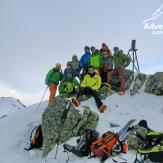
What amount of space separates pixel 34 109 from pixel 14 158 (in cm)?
532

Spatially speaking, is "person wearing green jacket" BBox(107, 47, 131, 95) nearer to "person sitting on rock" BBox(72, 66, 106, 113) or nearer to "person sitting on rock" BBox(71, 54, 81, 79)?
"person sitting on rock" BBox(71, 54, 81, 79)

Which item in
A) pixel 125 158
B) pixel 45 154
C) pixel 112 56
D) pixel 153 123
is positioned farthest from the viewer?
pixel 112 56

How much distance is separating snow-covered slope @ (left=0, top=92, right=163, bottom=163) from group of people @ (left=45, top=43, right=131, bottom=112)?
103 cm

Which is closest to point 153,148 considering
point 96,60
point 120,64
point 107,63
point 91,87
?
point 91,87

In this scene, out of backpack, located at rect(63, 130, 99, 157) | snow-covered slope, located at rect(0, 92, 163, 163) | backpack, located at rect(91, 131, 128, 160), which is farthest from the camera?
snow-covered slope, located at rect(0, 92, 163, 163)

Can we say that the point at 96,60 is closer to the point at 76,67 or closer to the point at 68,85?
the point at 76,67

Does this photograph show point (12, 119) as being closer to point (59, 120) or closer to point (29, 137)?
point (29, 137)

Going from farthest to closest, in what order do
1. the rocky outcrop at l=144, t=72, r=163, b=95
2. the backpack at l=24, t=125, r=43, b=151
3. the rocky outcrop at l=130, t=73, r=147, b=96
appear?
the rocky outcrop at l=144, t=72, r=163, b=95, the rocky outcrop at l=130, t=73, r=147, b=96, the backpack at l=24, t=125, r=43, b=151

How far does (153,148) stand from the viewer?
12398mm

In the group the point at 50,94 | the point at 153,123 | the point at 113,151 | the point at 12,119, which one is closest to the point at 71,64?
the point at 50,94

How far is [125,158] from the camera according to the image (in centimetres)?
1464

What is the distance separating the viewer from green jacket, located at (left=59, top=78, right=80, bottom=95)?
72.0 feet

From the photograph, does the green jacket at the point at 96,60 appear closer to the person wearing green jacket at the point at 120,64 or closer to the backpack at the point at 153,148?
the person wearing green jacket at the point at 120,64

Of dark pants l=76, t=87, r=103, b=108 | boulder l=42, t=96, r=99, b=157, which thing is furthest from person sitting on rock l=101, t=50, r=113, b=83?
boulder l=42, t=96, r=99, b=157
